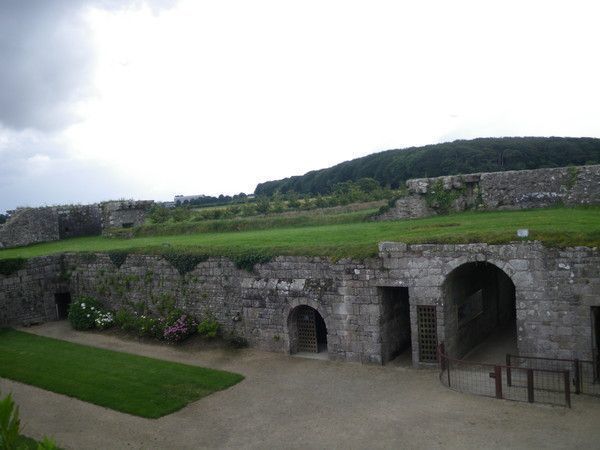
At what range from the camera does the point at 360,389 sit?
40.2 ft

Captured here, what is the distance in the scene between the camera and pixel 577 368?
10.8 m

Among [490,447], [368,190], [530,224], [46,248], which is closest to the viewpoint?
[490,447]

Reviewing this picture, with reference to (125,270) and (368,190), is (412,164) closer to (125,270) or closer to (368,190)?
(368,190)

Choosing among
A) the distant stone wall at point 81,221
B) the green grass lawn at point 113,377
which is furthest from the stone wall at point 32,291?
the distant stone wall at point 81,221

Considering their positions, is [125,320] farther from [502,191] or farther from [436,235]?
[502,191]

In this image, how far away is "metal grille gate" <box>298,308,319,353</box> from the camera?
15172mm

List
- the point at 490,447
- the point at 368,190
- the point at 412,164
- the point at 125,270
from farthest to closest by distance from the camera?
the point at 412,164
the point at 368,190
the point at 125,270
the point at 490,447

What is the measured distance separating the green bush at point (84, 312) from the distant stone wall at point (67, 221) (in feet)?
26.0

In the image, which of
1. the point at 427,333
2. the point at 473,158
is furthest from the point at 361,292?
the point at 473,158

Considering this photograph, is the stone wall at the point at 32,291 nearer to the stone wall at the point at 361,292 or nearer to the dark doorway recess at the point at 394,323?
the stone wall at the point at 361,292

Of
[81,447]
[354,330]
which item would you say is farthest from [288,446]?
[354,330]

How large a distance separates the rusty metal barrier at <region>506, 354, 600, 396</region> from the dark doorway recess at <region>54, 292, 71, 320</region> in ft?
52.6

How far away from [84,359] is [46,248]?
10440mm

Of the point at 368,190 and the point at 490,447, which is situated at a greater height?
the point at 368,190
